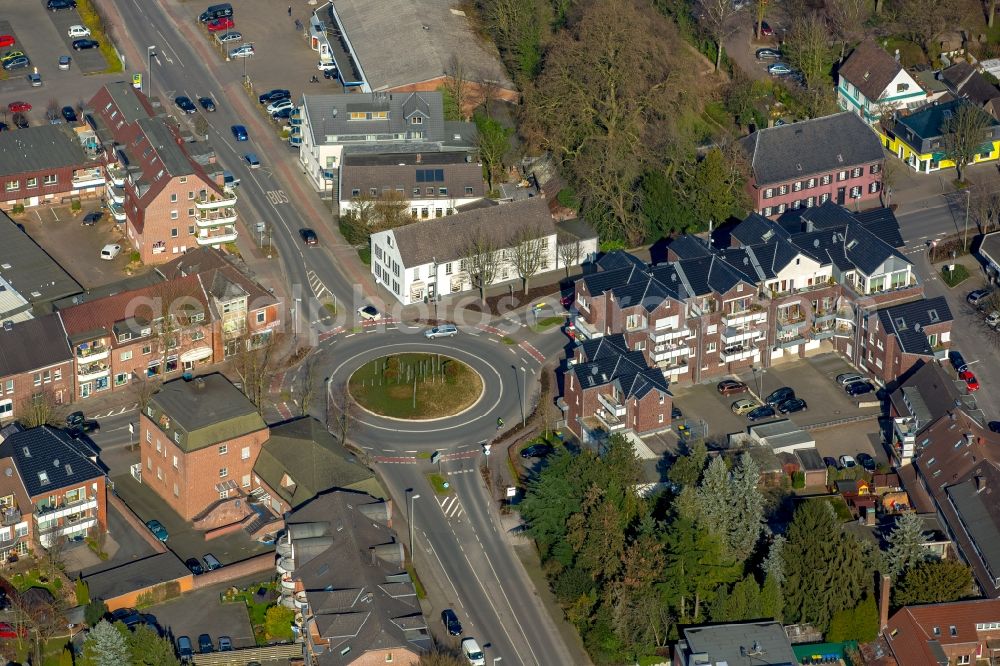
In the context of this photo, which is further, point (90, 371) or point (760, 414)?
point (90, 371)

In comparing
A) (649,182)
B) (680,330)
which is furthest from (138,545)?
(649,182)

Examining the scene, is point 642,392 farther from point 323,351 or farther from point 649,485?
point 323,351

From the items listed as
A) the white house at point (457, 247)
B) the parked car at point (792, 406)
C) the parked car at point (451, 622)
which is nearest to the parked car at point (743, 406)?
the parked car at point (792, 406)

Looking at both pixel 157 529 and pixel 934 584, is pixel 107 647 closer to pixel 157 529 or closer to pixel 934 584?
pixel 157 529

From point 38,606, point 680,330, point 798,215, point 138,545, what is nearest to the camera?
point 38,606

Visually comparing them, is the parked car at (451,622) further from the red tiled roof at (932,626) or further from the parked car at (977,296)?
the parked car at (977,296)

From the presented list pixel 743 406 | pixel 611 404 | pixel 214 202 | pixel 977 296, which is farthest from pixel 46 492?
pixel 977 296
